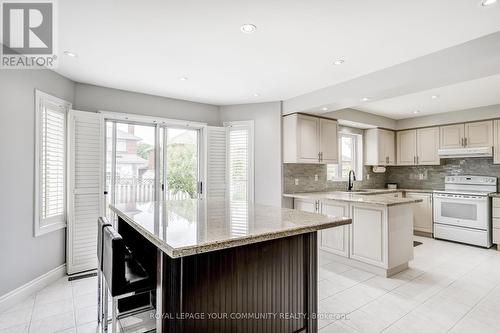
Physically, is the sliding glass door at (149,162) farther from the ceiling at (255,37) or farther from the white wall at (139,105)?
the ceiling at (255,37)

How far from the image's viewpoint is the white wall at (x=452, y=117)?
4699 millimetres

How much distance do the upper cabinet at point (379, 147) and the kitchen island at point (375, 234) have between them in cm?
238

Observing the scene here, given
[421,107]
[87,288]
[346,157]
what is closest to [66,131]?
[87,288]

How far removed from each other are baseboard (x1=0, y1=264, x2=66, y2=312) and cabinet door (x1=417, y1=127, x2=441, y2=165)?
21.9ft

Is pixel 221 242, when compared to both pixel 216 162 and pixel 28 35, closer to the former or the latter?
pixel 28 35

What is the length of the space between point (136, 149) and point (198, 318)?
3243 millimetres

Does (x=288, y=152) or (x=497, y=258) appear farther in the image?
(x=288, y=152)

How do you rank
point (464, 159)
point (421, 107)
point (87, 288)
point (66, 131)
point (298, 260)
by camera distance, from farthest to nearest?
point (464, 159)
point (421, 107)
point (66, 131)
point (87, 288)
point (298, 260)

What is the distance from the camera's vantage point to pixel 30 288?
2826 mm

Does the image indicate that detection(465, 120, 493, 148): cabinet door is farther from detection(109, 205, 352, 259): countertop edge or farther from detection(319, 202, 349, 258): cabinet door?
detection(109, 205, 352, 259): countertop edge

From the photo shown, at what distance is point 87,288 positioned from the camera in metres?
3.00

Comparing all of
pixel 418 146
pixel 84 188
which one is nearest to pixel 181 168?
pixel 84 188

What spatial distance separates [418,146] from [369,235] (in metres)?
3.38

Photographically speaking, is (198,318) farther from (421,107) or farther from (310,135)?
(421,107)
